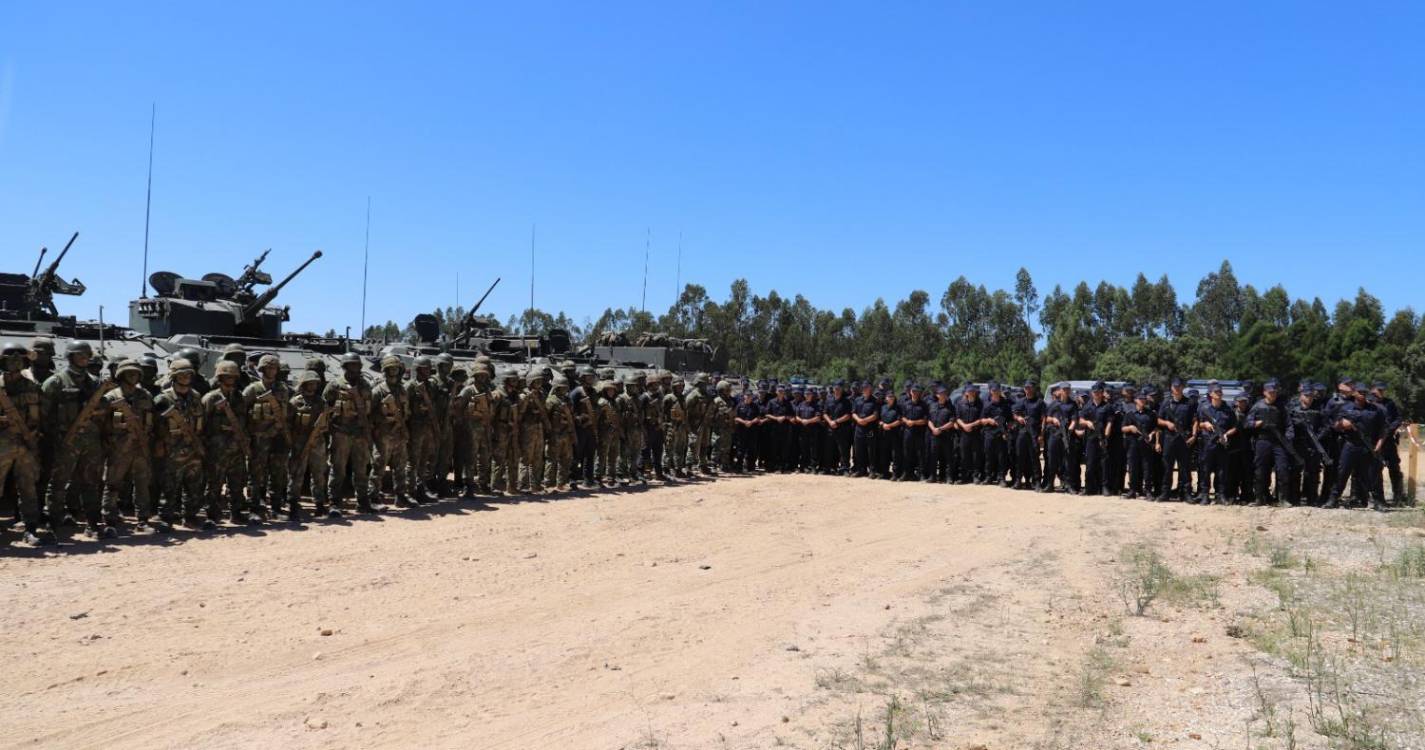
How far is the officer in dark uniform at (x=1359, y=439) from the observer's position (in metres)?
13.9

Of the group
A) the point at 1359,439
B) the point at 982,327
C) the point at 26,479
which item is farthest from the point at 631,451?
the point at 982,327

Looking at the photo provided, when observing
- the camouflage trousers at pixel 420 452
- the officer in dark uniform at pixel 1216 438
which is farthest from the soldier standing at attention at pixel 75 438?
the officer in dark uniform at pixel 1216 438

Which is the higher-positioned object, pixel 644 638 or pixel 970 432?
pixel 970 432

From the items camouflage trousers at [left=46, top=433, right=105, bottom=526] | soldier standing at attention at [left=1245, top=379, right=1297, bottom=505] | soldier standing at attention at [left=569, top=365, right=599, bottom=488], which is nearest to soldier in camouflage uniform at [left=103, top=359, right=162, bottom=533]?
camouflage trousers at [left=46, top=433, right=105, bottom=526]

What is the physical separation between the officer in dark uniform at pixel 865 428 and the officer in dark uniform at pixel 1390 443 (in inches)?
297

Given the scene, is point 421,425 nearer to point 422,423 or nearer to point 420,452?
point 422,423

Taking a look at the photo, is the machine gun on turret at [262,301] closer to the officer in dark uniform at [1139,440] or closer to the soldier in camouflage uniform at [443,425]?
the soldier in camouflage uniform at [443,425]

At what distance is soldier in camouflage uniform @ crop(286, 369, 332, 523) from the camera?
1191 centimetres

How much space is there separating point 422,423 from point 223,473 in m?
2.62

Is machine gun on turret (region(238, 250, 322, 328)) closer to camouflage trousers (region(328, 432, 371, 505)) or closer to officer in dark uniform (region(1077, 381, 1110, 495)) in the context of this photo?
camouflage trousers (region(328, 432, 371, 505))

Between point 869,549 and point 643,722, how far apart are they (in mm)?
5765

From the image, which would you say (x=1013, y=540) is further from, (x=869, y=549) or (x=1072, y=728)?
(x=1072, y=728)

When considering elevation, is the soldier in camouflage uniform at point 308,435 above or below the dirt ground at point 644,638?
above

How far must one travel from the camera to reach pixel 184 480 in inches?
430
